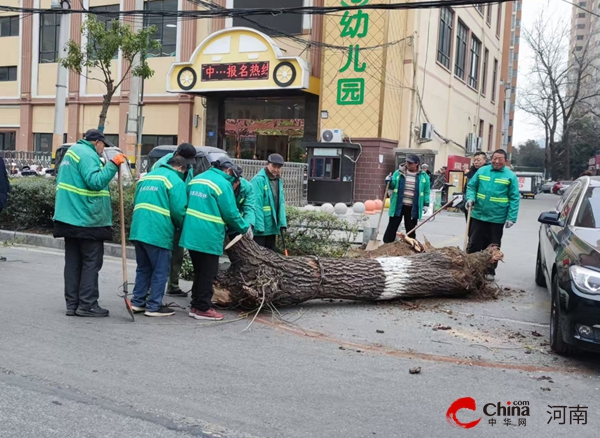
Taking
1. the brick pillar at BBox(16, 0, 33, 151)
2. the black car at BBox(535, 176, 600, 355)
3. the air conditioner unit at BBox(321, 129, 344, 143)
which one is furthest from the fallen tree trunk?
the brick pillar at BBox(16, 0, 33, 151)

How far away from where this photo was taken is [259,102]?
25562 millimetres

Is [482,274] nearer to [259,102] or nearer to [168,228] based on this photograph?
[168,228]

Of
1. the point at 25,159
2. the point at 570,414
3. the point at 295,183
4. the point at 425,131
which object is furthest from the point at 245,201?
the point at 25,159

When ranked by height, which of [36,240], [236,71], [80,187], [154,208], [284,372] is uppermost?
[236,71]

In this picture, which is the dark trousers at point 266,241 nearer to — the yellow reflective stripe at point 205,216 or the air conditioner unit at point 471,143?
the yellow reflective stripe at point 205,216

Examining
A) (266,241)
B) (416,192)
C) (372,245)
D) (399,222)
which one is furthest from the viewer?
(399,222)

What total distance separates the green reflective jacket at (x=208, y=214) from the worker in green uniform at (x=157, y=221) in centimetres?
15

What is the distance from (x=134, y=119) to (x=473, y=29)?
22216 millimetres

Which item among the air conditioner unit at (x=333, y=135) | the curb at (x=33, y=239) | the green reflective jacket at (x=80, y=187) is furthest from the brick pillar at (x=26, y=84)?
the green reflective jacket at (x=80, y=187)

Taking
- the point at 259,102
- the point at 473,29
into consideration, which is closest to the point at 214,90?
the point at 259,102

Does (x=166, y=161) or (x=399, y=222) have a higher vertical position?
(x=166, y=161)

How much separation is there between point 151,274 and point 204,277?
1.92 feet

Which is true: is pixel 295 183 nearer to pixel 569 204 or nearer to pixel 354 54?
pixel 354 54

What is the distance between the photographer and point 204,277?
6047 millimetres
